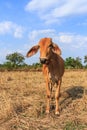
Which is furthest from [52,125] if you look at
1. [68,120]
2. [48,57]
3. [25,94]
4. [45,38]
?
[25,94]

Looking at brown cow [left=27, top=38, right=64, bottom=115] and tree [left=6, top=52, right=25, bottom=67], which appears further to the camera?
tree [left=6, top=52, right=25, bottom=67]

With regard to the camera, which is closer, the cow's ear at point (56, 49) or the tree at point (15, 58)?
the cow's ear at point (56, 49)

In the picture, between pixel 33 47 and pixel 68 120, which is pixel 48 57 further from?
pixel 68 120

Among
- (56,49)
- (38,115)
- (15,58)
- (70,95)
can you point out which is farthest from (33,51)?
(15,58)

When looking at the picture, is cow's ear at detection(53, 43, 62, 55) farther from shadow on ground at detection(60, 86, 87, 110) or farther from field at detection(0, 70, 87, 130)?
shadow on ground at detection(60, 86, 87, 110)

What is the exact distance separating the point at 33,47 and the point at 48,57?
1.86 ft

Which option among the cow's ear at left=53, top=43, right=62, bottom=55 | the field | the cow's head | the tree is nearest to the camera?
the field

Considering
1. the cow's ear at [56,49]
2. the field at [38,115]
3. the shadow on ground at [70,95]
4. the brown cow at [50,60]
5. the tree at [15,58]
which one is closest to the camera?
the field at [38,115]

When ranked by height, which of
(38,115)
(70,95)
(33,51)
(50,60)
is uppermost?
(33,51)

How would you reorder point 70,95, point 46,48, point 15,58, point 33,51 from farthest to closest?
point 15,58
point 70,95
point 33,51
point 46,48

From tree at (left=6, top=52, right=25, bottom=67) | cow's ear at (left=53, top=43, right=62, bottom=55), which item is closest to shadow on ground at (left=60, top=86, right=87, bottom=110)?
cow's ear at (left=53, top=43, right=62, bottom=55)

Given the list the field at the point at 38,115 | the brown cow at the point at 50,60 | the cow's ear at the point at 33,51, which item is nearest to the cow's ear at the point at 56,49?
the brown cow at the point at 50,60

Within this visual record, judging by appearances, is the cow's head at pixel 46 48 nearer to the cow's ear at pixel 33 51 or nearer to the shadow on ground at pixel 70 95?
the cow's ear at pixel 33 51

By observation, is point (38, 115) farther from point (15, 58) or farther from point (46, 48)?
point (15, 58)
